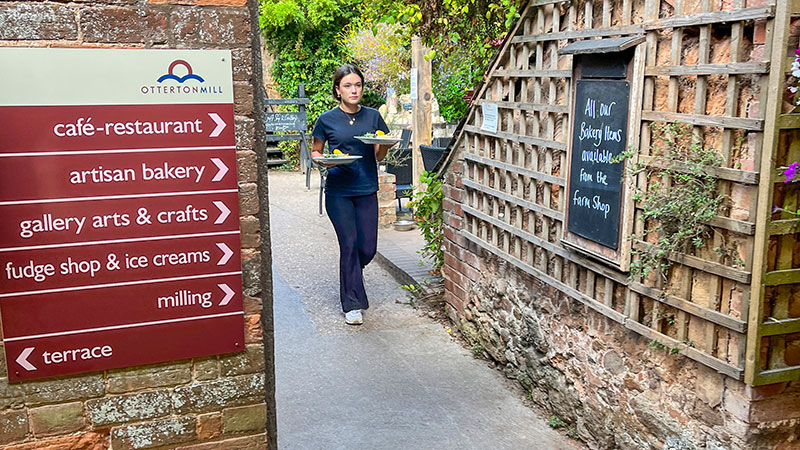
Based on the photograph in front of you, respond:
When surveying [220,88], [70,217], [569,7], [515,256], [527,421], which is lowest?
[527,421]

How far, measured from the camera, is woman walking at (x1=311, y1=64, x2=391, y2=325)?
547 cm

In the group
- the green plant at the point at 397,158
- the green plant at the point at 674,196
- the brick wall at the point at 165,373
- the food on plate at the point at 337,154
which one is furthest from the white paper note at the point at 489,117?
the green plant at the point at 397,158

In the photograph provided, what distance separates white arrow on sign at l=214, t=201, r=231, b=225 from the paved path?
176cm

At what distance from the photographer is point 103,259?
2283 millimetres

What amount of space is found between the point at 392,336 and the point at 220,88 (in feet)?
10.9

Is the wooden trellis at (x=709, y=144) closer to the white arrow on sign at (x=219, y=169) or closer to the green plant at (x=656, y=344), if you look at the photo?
the green plant at (x=656, y=344)

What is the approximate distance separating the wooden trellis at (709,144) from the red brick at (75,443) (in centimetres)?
211

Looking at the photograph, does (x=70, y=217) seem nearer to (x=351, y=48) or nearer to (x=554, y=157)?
(x=554, y=157)

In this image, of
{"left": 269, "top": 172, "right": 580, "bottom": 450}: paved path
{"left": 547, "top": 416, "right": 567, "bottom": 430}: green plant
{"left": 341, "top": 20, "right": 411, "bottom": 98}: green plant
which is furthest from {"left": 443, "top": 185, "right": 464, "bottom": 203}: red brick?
{"left": 341, "top": 20, "right": 411, "bottom": 98}: green plant

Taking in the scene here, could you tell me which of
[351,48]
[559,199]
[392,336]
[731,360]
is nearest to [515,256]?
[559,199]

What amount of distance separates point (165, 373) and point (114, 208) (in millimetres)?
581

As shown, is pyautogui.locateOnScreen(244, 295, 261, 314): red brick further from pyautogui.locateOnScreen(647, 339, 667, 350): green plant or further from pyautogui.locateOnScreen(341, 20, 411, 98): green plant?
pyautogui.locateOnScreen(341, 20, 411, 98): green plant

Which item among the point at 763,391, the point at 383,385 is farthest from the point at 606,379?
the point at 383,385

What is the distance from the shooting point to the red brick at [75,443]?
91.9 inches
